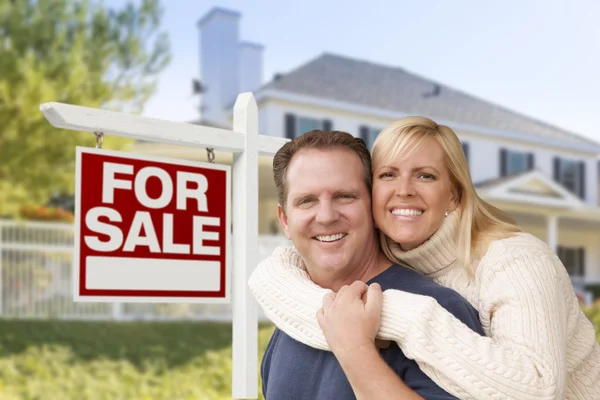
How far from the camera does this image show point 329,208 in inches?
82.7

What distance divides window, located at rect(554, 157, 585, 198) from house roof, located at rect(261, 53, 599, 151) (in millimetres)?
726

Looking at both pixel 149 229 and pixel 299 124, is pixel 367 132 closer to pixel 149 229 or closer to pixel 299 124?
pixel 299 124

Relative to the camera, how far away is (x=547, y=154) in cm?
2473

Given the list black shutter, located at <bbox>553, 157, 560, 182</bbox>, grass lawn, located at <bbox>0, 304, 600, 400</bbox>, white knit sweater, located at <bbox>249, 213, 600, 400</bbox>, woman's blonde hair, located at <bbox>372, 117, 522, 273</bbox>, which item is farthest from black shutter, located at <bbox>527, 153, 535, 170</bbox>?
woman's blonde hair, located at <bbox>372, 117, 522, 273</bbox>

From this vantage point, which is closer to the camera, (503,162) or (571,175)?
(503,162)

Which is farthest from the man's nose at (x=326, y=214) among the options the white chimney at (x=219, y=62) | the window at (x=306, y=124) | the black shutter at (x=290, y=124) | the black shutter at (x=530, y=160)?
the black shutter at (x=530, y=160)

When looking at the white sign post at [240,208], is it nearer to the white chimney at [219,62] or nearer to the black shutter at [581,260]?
the white chimney at [219,62]

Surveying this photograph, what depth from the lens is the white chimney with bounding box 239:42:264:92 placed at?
22484mm

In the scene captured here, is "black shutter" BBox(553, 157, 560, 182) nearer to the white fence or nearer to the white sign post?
the white fence

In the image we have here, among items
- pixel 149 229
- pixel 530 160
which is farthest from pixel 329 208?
pixel 530 160

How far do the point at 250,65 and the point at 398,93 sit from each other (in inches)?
177

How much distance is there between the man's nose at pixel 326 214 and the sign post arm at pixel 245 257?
5.05ft

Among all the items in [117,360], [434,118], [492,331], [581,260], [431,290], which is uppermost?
[434,118]

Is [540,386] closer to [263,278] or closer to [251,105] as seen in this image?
[263,278]
